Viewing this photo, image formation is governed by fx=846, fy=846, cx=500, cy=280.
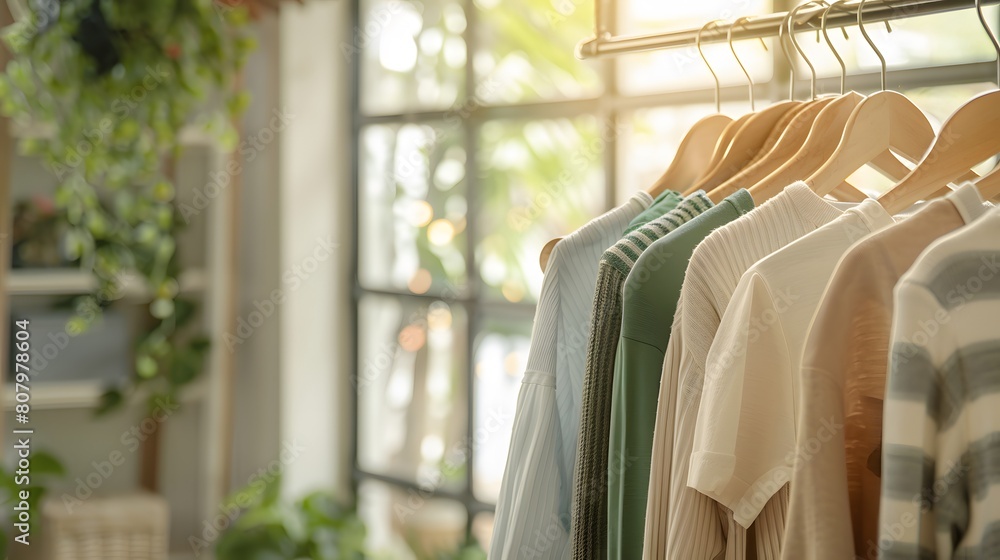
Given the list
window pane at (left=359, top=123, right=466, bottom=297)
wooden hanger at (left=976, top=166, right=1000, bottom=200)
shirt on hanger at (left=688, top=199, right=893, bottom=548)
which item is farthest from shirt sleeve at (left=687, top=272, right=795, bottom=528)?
window pane at (left=359, top=123, right=466, bottom=297)

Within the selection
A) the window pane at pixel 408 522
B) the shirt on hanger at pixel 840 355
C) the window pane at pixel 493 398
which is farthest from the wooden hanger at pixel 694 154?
the window pane at pixel 408 522

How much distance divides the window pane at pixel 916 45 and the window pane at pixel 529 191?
0.45 meters

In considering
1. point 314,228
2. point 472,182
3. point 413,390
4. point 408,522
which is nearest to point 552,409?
point 472,182

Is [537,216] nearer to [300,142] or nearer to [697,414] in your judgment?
[300,142]

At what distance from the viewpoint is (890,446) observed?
1.93 ft

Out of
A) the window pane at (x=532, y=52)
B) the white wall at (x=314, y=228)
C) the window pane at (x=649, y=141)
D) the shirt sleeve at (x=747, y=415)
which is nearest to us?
→ the shirt sleeve at (x=747, y=415)

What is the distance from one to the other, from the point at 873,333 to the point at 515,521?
16.0 inches

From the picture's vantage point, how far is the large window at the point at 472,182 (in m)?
1.60

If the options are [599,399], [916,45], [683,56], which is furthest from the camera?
[683,56]

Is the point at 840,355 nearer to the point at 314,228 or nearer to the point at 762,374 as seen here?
the point at 762,374

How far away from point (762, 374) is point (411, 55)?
1549mm

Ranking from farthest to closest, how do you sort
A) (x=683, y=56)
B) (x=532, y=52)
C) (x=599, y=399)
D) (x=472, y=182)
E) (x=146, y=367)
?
(x=146, y=367), (x=472, y=182), (x=532, y=52), (x=683, y=56), (x=599, y=399)

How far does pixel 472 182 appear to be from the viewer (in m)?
1.93

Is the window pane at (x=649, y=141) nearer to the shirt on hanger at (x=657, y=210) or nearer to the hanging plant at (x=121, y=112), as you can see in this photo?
the shirt on hanger at (x=657, y=210)
